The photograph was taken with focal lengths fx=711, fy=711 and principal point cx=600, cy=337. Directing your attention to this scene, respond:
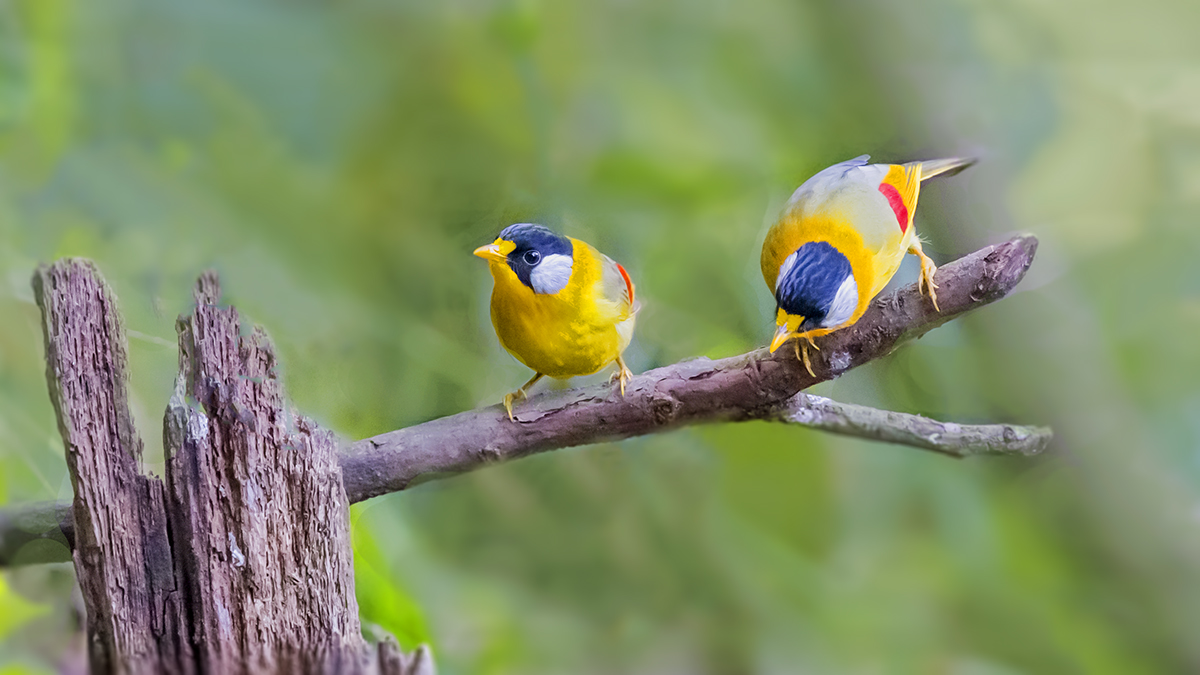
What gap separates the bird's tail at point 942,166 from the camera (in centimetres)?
52

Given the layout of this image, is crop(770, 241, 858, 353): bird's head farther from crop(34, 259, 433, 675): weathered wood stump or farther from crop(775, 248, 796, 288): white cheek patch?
crop(34, 259, 433, 675): weathered wood stump

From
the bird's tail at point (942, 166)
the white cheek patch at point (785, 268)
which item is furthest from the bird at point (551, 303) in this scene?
the bird's tail at point (942, 166)

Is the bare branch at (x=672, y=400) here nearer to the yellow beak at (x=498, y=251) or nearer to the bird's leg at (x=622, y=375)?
the bird's leg at (x=622, y=375)

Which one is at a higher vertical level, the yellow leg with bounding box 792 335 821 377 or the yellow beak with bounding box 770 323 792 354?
the yellow leg with bounding box 792 335 821 377

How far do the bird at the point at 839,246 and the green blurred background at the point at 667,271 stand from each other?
0.11ft

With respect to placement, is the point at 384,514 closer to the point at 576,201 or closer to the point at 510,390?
the point at 510,390

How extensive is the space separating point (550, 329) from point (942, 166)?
318 mm

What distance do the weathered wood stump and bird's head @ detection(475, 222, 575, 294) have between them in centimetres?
17

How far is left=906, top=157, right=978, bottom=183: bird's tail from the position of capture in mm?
517

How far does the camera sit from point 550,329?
1.55 feet

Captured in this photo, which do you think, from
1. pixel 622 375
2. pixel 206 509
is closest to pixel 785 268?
pixel 622 375

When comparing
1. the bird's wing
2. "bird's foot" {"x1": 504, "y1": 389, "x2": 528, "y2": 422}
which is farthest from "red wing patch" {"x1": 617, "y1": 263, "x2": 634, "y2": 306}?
"bird's foot" {"x1": 504, "y1": 389, "x2": 528, "y2": 422}

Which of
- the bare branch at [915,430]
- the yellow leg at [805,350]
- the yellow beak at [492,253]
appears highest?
the yellow beak at [492,253]

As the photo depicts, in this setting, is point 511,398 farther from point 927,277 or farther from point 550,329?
point 927,277
